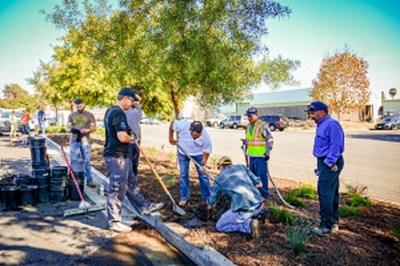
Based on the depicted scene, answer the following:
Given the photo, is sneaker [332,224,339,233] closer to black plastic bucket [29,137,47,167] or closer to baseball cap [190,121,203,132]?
baseball cap [190,121,203,132]

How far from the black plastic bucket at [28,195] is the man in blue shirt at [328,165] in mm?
4997

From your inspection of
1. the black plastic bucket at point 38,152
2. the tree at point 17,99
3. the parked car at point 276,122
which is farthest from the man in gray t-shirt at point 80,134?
the tree at point 17,99

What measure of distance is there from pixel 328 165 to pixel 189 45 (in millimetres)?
3579

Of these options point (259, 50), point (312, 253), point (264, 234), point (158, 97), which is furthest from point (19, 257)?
point (158, 97)

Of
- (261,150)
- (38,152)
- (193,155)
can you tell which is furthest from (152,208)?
(38,152)

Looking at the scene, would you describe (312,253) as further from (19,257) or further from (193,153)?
(19,257)

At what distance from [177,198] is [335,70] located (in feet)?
111

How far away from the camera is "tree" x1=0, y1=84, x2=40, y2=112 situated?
162 feet

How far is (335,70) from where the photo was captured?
34.3m

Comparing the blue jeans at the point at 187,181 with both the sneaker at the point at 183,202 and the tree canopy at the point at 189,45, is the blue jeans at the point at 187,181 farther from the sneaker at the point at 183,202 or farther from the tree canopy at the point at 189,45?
the tree canopy at the point at 189,45

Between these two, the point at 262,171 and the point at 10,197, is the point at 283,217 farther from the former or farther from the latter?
the point at 10,197

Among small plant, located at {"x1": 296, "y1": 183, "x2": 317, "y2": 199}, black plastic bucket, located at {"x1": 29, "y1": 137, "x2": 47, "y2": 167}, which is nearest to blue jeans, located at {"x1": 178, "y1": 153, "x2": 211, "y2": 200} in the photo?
small plant, located at {"x1": 296, "y1": 183, "x2": 317, "y2": 199}

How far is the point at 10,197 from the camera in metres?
5.46

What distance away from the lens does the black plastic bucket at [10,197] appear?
17.9ft
